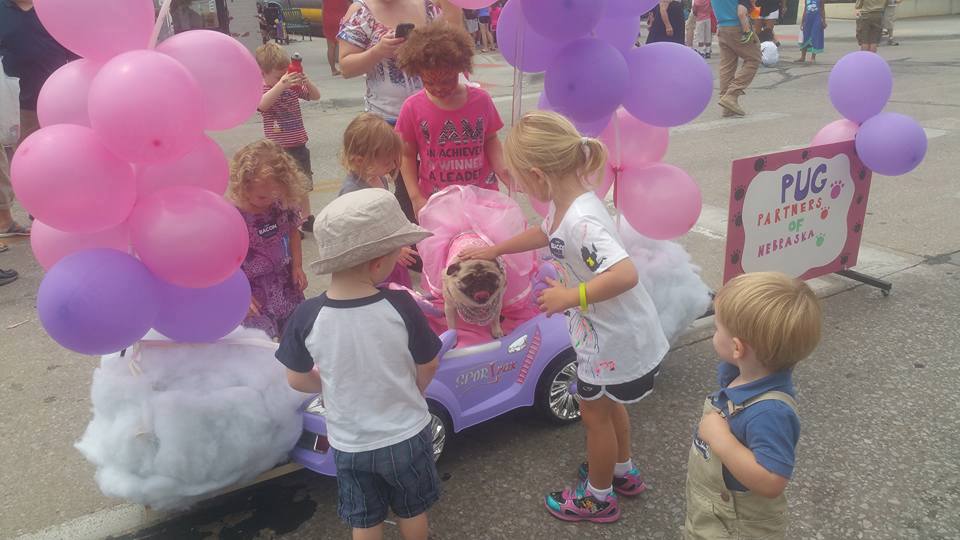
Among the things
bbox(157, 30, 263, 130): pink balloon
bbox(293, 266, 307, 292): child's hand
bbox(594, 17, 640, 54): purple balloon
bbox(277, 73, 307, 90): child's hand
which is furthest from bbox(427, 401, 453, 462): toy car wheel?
bbox(277, 73, 307, 90): child's hand

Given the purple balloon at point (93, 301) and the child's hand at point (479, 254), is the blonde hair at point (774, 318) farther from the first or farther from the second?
the purple balloon at point (93, 301)

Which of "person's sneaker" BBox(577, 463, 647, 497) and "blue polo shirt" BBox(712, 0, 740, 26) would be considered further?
"blue polo shirt" BBox(712, 0, 740, 26)

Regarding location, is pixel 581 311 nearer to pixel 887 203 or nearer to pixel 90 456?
pixel 90 456

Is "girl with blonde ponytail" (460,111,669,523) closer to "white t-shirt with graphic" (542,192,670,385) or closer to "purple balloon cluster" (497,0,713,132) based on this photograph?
"white t-shirt with graphic" (542,192,670,385)

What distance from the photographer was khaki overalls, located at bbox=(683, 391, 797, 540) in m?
1.78

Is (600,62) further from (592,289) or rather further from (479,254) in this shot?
(592,289)

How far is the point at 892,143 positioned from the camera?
147 inches

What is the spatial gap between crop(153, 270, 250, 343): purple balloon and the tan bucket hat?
1.96 feet

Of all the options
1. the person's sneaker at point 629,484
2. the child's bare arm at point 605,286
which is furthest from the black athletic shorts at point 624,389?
the person's sneaker at point 629,484

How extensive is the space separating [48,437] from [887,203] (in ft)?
19.7

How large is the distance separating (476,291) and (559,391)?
0.60 meters

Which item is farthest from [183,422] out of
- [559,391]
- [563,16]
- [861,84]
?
[861,84]

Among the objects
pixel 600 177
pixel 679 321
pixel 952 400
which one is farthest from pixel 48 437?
pixel 952 400

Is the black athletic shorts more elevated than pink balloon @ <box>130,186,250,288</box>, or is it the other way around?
pink balloon @ <box>130,186,250,288</box>
